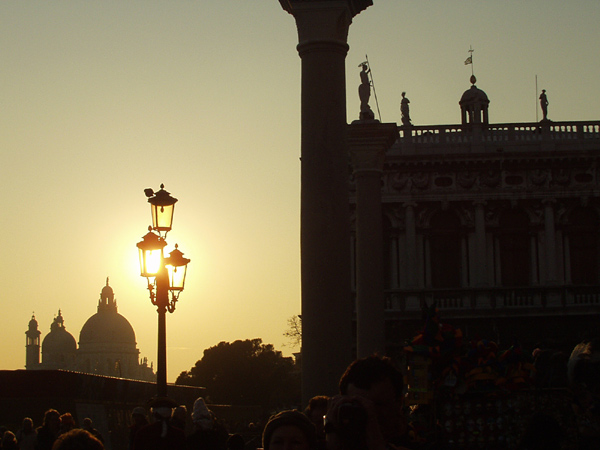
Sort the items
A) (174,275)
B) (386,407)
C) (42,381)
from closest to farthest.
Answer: (386,407) → (174,275) → (42,381)

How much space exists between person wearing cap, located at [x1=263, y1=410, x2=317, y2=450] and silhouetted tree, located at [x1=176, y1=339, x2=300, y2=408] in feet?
251

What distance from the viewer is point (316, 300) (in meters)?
9.87

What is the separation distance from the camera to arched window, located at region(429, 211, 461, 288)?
41375mm

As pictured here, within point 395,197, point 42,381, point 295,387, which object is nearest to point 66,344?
point 295,387

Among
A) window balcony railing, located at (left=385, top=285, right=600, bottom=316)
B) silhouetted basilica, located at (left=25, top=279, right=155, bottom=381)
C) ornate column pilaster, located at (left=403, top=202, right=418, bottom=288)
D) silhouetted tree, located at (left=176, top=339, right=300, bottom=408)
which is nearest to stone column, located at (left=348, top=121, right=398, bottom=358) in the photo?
window balcony railing, located at (left=385, top=285, right=600, bottom=316)

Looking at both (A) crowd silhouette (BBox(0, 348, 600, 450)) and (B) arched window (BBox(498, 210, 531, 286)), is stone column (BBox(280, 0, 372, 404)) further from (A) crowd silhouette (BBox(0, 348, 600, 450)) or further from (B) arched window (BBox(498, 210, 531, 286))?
(B) arched window (BBox(498, 210, 531, 286))

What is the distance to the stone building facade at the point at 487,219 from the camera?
4003 cm

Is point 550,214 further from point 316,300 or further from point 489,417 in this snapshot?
point 489,417

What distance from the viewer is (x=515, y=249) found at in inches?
1619

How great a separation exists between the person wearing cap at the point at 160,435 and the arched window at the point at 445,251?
3263cm

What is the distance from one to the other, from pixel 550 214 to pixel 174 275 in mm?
29199

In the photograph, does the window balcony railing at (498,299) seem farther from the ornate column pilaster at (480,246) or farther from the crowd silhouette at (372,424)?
the crowd silhouette at (372,424)

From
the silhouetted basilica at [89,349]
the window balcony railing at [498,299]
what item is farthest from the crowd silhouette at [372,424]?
the silhouetted basilica at [89,349]

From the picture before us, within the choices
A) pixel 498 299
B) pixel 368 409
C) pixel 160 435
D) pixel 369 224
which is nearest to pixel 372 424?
pixel 368 409
